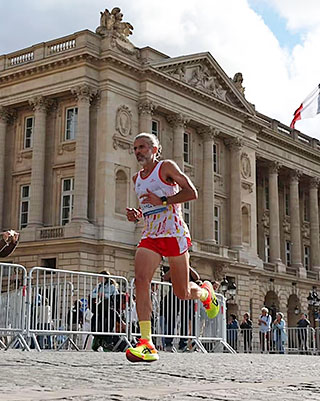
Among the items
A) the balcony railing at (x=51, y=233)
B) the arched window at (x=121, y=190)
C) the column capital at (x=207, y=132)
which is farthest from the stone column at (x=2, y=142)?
the column capital at (x=207, y=132)

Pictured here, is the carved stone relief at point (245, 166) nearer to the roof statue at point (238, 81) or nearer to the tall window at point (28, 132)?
the roof statue at point (238, 81)

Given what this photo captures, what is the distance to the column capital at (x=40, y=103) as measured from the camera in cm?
4119

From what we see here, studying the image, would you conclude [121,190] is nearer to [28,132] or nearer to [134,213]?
[28,132]

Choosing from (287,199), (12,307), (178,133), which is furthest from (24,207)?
(12,307)

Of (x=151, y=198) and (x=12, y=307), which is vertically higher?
(x=151, y=198)

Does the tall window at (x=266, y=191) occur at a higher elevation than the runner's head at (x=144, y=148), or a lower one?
higher

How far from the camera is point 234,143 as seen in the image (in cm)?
4897

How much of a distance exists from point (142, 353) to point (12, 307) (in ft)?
18.1

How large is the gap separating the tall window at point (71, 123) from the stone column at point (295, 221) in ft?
73.9

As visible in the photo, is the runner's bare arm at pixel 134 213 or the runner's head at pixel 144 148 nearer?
the runner's head at pixel 144 148

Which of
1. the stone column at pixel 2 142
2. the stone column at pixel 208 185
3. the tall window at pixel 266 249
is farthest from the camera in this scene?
the tall window at pixel 266 249

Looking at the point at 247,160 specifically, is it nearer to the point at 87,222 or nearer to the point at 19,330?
the point at 87,222

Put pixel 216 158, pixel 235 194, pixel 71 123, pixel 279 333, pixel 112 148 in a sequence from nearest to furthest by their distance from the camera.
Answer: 1. pixel 279 333
2. pixel 112 148
3. pixel 71 123
4. pixel 235 194
5. pixel 216 158

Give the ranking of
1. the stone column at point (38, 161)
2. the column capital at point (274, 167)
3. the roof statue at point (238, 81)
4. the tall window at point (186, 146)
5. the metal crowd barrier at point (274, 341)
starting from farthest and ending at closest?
the column capital at point (274, 167) < the roof statue at point (238, 81) < the tall window at point (186, 146) < the stone column at point (38, 161) < the metal crowd barrier at point (274, 341)
